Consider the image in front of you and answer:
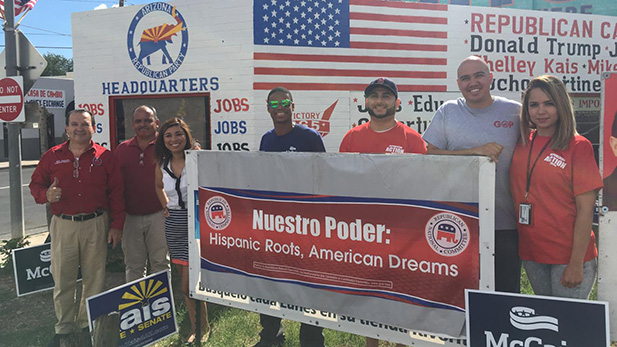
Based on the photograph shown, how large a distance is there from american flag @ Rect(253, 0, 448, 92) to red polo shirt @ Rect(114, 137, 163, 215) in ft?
8.31

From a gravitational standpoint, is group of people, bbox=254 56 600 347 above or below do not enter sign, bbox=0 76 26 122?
below

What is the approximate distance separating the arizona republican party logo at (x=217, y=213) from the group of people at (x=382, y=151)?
0.49 m

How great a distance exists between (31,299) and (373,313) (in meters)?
4.33

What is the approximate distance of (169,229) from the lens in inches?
152

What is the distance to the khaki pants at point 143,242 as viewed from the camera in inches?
167

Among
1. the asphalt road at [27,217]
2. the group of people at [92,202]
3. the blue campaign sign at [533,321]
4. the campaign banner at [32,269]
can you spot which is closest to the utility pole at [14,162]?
the asphalt road at [27,217]

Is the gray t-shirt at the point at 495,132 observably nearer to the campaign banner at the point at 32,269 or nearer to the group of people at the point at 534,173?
the group of people at the point at 534,173

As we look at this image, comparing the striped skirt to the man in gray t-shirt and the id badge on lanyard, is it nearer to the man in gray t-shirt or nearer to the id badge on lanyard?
the man in gray t-shirt

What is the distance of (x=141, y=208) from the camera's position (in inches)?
166

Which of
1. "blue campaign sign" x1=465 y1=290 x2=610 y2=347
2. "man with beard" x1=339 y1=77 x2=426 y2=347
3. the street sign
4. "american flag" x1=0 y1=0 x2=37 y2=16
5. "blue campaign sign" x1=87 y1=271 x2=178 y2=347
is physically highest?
"american flag" x1=0 y1=0 x2=37 y2=16

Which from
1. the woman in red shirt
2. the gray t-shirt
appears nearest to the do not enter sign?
the gray t-shirt

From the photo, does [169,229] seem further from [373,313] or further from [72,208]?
[373,313]

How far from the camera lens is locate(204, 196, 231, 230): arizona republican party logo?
3.30 metres

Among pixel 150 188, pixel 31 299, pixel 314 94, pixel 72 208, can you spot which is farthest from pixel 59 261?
pixel 314 94
